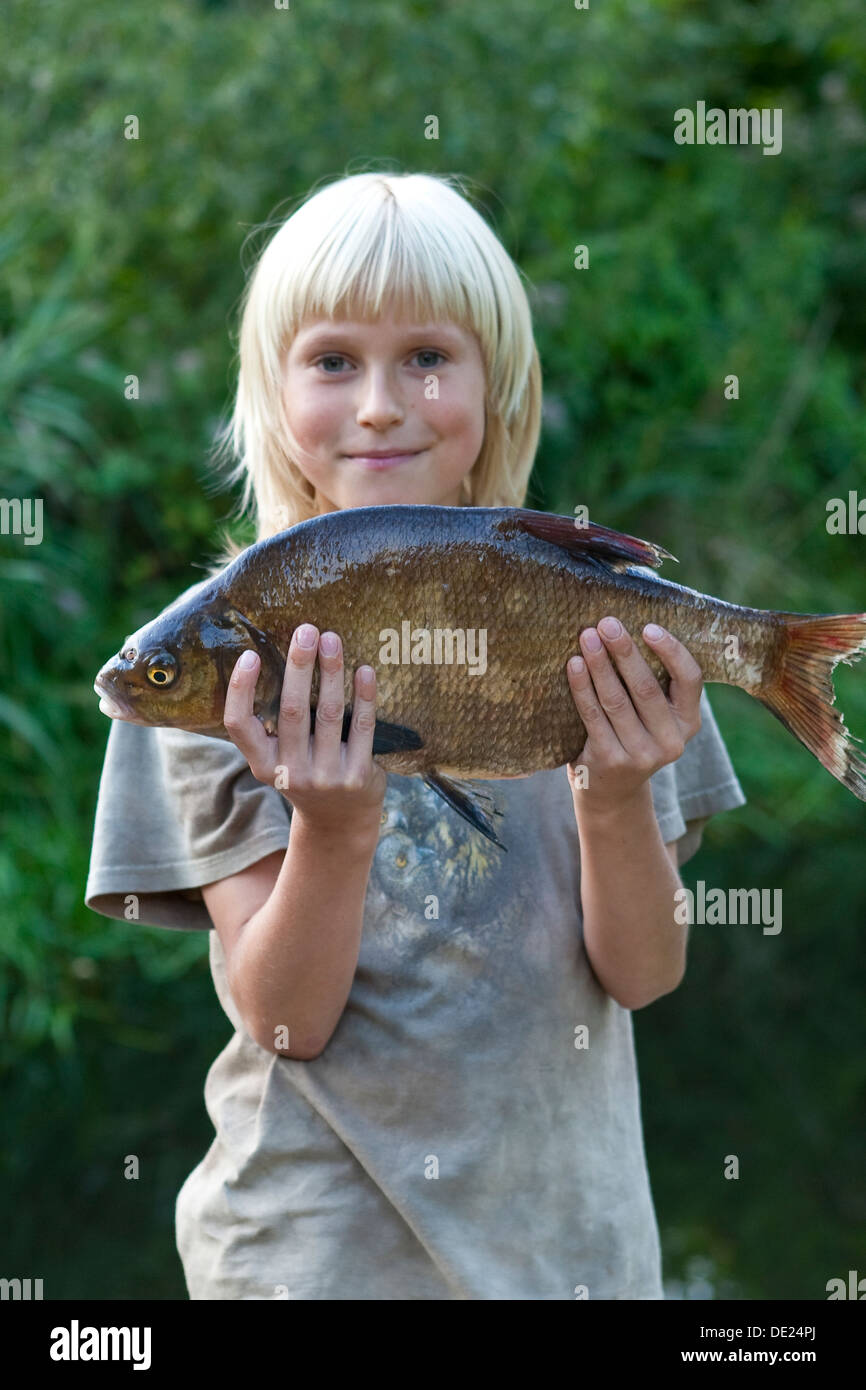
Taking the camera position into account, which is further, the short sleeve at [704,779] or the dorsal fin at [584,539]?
the short sleeve at [704,779]

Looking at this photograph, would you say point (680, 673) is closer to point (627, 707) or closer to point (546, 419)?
point (627, 707)

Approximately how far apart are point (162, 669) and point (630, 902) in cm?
66

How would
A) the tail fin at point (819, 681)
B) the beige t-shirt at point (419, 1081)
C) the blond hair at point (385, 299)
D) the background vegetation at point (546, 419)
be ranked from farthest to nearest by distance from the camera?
1. the background vegetation at point (546, 419)
2. the blond hair at point (385, 299)
3. the beige t-shirt at point (419, 1081)
4. the tail fin at point (819, 681)

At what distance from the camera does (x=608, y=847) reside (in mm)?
1835

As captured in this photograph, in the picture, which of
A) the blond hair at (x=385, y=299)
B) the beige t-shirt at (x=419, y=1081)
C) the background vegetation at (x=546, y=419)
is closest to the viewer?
the beige t-shirt at (x=419, y=1081)

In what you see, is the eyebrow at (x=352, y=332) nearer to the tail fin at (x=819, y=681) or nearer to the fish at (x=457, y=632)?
the fish at (x=457, y=632)

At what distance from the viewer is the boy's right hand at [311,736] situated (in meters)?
1.62

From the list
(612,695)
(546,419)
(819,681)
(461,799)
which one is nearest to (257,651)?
Answer: (461,799)

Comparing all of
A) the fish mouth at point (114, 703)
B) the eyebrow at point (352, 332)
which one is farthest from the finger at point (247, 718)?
the eyebrow at point (352, 332)

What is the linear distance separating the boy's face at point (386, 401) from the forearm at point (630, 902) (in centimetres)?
52

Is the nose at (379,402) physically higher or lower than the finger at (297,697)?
higher
